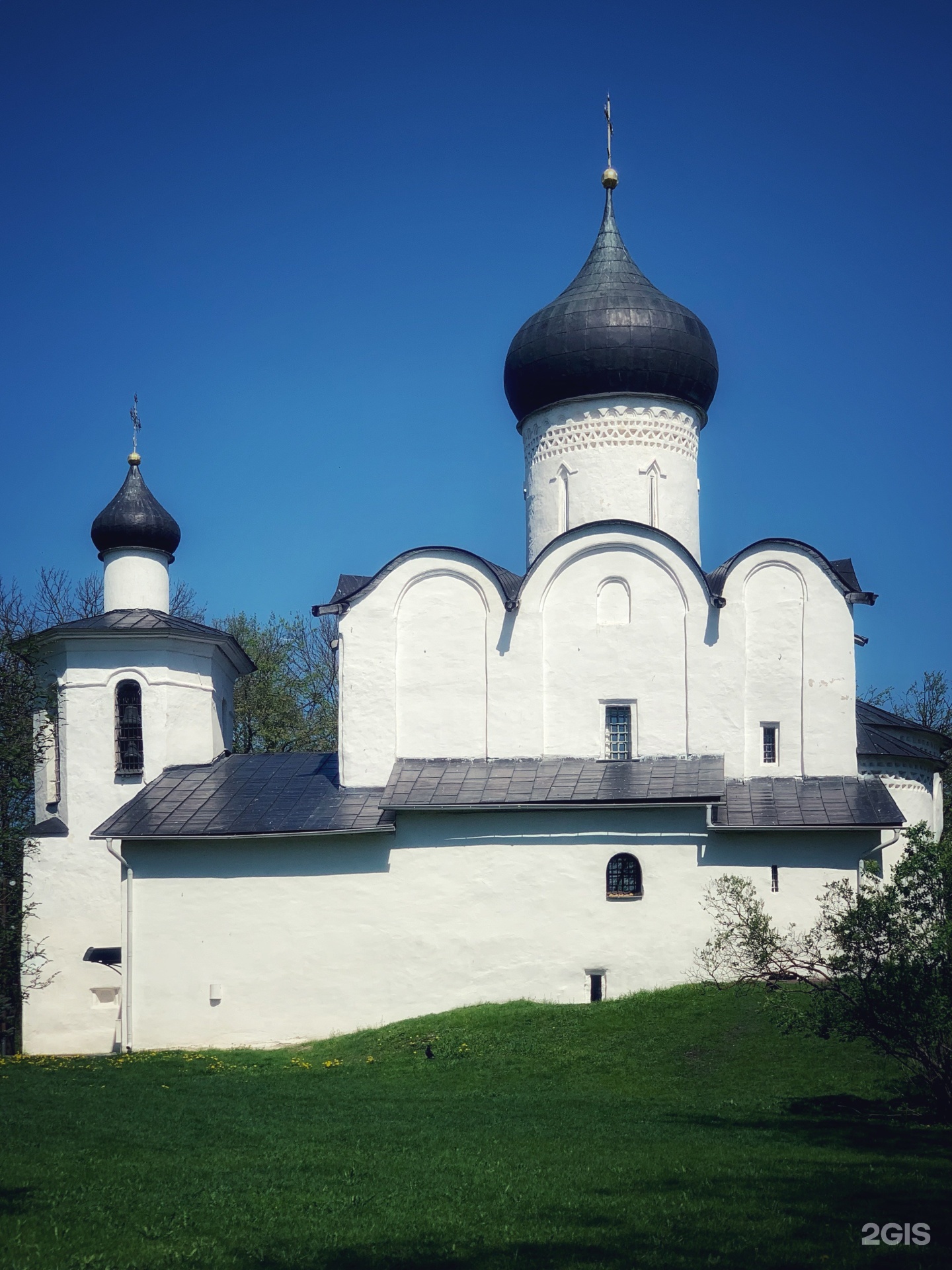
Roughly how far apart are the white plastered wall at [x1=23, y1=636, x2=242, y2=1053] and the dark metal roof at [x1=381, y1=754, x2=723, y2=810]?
131 inches

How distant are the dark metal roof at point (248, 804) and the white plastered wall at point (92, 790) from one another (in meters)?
0.44

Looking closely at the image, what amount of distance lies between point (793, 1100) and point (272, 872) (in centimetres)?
737

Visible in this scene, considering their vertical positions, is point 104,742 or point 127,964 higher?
point 104,742

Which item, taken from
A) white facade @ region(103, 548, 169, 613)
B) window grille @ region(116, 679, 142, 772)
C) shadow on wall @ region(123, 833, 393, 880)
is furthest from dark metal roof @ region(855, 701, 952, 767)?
white facade @ region(103, 548, 169, 613)

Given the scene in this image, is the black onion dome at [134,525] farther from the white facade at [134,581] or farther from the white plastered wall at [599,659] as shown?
the white plastered wall at [599,659]

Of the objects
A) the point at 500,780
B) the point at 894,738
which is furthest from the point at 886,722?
the point at 500,780

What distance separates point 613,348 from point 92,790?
29.1 ft

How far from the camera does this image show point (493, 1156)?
340 inches

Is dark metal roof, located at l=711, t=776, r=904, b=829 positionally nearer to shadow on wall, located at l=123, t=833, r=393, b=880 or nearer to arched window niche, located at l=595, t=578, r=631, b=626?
arched window niche, located at l=595, t=578, r=631, b=626

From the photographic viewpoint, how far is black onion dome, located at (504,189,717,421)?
60.7ft

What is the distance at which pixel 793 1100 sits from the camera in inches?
429

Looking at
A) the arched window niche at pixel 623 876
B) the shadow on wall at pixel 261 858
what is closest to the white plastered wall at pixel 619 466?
the arched window niche at pixel 623 876

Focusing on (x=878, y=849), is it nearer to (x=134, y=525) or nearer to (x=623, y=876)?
(x=623, y=876)

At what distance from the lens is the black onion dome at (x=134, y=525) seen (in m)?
19.4
